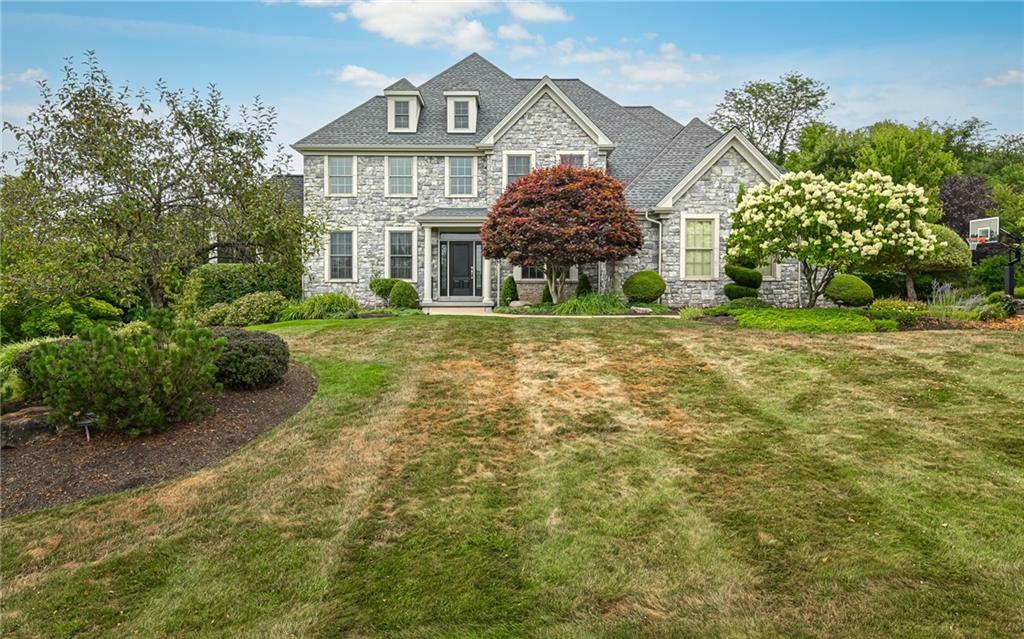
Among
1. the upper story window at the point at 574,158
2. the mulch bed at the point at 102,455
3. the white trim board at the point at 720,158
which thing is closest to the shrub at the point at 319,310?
the upper story window at the point at 574,158

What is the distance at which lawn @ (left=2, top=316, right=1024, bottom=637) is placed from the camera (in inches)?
131

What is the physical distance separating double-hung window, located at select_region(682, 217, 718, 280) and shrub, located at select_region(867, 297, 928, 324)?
4694 mm

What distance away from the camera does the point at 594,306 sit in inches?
618

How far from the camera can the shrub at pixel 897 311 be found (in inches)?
485

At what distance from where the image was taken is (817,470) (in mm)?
5109

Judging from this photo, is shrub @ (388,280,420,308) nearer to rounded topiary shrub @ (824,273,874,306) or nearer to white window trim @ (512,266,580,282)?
white window trim @ (512,266,580,282)

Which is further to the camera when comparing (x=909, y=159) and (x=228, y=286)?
(x=909, y=159)

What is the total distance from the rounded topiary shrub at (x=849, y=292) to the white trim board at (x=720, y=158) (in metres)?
3.67

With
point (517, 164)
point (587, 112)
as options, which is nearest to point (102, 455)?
point (517, 164)

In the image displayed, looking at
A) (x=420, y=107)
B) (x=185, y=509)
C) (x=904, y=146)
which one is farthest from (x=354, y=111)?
(x=904, y=146)

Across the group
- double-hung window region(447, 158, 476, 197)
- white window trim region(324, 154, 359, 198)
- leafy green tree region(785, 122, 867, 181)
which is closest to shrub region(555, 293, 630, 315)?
double-hung window region(447, 158, 476, 197)

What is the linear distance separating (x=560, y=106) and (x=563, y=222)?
5996 millimetres

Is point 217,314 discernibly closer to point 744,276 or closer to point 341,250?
point 341,250

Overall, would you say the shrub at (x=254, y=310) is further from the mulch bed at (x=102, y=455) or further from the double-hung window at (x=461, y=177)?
the mulch bed at (x=102, y=455)
